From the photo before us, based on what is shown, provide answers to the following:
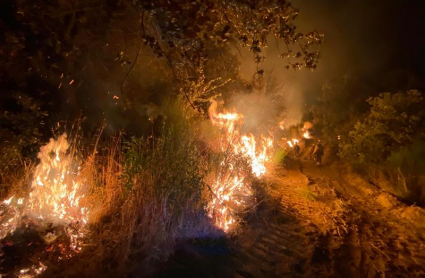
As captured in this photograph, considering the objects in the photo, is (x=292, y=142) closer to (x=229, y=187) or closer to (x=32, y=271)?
(x=229, y=187)

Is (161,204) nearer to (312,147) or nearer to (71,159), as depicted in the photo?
(71,159)

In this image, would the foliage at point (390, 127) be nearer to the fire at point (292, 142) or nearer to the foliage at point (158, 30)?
the fire at point (292, 142)

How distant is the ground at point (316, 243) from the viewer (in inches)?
171

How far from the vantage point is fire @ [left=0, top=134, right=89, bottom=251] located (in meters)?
4.14

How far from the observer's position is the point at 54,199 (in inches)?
174

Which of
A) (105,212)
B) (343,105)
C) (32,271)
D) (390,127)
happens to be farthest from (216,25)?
(343,105)

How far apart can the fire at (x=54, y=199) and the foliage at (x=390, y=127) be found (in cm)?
1042

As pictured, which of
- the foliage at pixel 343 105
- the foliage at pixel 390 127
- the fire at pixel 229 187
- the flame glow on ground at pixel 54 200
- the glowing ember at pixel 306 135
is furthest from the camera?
the glowing ember at pixel 306 135

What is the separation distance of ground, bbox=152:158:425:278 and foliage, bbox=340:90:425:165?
2.47 meters

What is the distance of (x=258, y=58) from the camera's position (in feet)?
13.2

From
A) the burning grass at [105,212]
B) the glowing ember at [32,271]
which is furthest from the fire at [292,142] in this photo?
the glowing ember at [32,271]

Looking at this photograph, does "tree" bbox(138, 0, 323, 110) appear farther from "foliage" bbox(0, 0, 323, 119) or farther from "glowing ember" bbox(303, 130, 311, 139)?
"glowing ember" bbox(303, 130, 311, 139)

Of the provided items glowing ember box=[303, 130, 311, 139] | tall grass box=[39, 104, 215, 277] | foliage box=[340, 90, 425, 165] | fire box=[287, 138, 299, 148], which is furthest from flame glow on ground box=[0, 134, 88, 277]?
glowing ember box=[303, 130, 311, 139]

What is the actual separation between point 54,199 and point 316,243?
464cm
